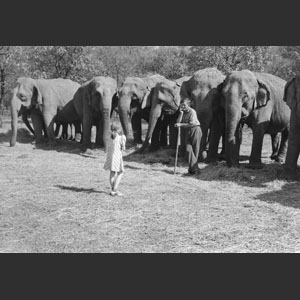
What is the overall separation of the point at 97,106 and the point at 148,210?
8969 millimetres

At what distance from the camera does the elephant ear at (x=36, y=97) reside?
18337 millimetres

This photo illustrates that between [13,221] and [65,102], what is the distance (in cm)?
1242

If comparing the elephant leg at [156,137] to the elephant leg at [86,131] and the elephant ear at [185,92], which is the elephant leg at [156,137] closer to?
the elephant ear at [185,92]

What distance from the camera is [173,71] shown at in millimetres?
36312

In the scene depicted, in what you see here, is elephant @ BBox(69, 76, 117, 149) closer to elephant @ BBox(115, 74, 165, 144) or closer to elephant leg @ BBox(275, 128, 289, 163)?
elephant @ BBox(115, 74, 165, 144)

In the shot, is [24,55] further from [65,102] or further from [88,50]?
[65,102]

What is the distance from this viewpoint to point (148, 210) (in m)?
7.84

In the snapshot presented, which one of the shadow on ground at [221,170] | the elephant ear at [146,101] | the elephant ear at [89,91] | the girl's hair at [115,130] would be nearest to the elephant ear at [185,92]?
the shadow on ground at [221,170]

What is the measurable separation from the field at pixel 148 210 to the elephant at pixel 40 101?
230 inches

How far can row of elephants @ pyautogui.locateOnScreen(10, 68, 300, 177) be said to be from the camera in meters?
12.1

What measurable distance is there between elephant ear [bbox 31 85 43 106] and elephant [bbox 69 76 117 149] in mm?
1732

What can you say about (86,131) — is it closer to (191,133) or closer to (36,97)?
(36,97)

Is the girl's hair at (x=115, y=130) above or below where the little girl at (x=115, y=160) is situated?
above

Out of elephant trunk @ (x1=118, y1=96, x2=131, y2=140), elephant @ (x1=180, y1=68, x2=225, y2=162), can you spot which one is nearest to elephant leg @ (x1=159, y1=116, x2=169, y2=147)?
elephant trunk @ (x1=118, y1=96, x2=131, y2=140)
